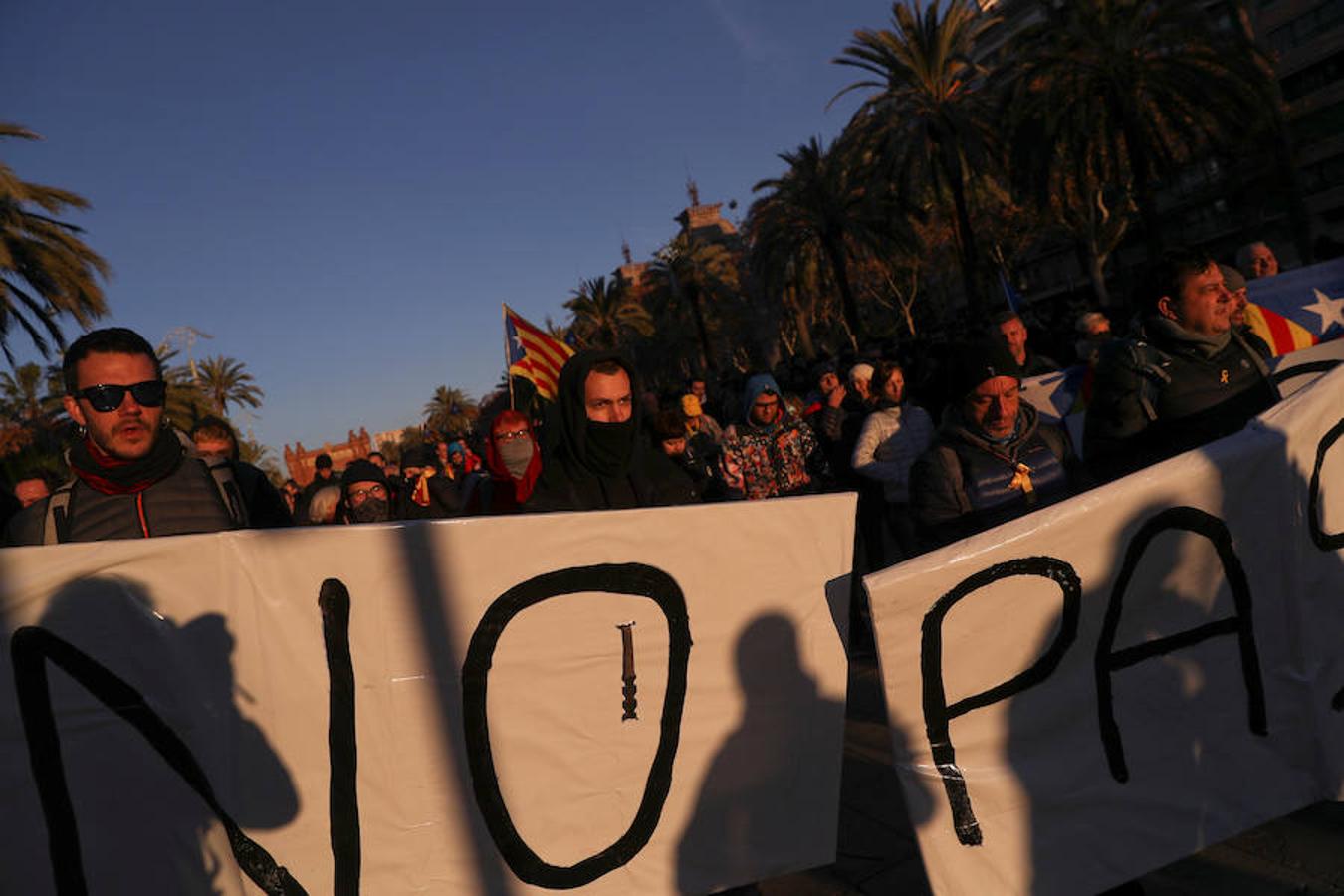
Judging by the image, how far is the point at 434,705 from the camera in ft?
7.18

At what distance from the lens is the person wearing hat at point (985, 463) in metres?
2.84

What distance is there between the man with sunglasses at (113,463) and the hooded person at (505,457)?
1.81 m

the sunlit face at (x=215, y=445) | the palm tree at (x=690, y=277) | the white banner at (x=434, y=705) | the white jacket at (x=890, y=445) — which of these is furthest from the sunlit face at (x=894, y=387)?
the palm tree at (x=690, y=277)

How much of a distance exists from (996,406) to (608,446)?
4.32 feet

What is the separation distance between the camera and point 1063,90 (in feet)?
53.1

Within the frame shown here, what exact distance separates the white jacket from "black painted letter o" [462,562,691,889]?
2.91m

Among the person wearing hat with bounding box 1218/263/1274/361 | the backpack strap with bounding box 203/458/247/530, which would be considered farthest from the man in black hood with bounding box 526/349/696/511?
the person wearing hat with bounding box 1218/263/1274/361

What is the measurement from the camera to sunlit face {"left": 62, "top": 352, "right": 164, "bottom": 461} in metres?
2.37

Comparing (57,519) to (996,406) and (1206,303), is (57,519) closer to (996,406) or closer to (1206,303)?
(996,406)

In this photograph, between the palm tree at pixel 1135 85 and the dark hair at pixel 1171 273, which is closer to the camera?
the dark hair at pixel 1171 273

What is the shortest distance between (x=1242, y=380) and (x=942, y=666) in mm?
1658

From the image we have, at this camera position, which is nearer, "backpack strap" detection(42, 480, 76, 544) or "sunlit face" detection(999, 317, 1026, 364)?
"backpack strap" detection(42, 480, 76, 544)

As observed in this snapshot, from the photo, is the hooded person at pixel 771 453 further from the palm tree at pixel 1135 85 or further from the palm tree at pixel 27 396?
the palm tree at pixel 27 396

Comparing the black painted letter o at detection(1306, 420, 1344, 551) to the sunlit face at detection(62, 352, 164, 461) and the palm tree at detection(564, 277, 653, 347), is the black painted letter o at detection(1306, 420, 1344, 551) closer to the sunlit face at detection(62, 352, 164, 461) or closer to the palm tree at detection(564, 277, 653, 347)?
the sunlit face at detection(62, 352, 164, 461)
